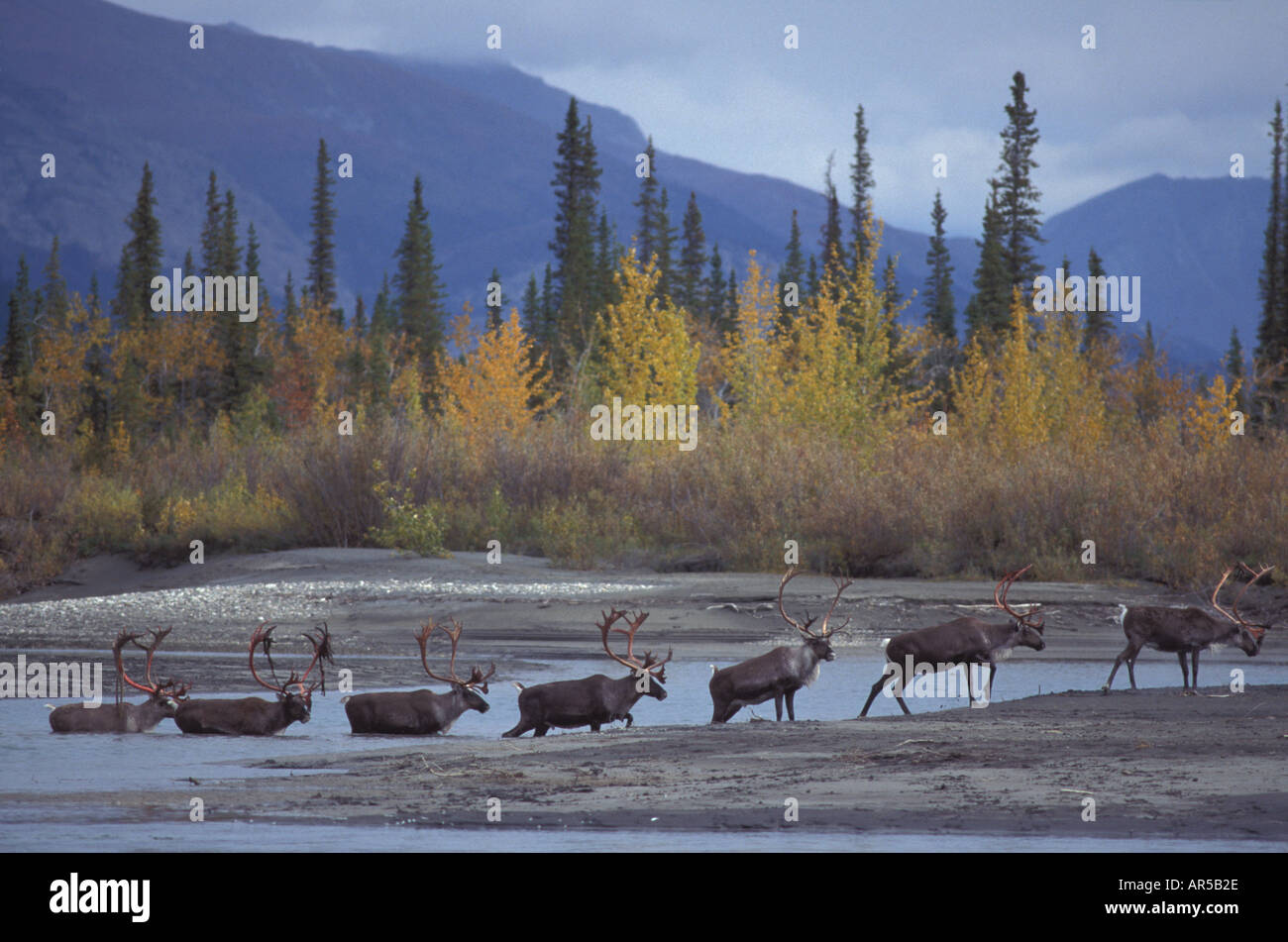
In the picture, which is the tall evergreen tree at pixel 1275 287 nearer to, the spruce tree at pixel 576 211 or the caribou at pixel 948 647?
the spruce tree at pixel 576 211

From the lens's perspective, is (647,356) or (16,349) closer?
(647,356)

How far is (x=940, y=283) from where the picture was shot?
88938 mm

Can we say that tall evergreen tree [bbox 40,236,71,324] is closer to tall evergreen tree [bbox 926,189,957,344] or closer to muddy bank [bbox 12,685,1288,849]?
tall evergreen tree [bbox 926,189,957,344]

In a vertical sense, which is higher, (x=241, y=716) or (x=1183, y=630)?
(x=1183, y=630)

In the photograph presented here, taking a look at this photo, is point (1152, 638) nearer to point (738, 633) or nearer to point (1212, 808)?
point (1212, 808)

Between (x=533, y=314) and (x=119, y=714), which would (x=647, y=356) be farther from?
(x=533, y=314)

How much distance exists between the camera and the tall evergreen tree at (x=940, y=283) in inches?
3231

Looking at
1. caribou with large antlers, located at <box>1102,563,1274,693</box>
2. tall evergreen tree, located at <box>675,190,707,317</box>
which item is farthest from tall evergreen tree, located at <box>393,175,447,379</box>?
caribou with large antlers, located at <box>1102,563,1274,693</box>

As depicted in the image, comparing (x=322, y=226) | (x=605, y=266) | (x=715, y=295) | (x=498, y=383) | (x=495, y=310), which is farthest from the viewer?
(x=322, y=226)

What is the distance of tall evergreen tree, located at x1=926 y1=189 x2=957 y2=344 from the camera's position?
3231 inches

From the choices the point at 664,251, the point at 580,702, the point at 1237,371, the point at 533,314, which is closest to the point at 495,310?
the point at 664,251

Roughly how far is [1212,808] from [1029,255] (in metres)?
64.3

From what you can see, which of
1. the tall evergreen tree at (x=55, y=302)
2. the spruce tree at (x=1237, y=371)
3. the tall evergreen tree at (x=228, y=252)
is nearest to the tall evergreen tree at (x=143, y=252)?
the tall evergreen tree at (x=55, y=302)
